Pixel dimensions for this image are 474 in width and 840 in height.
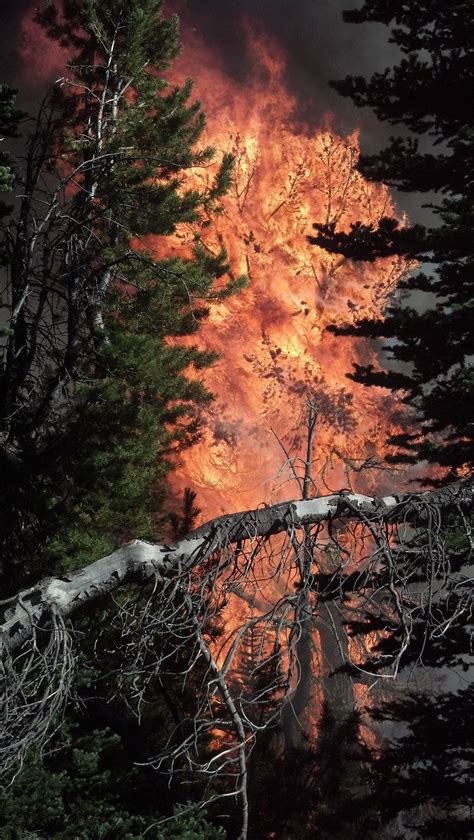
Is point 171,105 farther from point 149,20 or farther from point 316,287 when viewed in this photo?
point 316,287

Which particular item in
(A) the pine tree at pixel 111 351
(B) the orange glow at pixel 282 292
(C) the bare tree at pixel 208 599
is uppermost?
(B) the orange glow at pixel 282 292

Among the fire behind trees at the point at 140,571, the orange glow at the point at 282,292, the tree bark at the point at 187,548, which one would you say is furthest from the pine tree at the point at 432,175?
the orange glow at the point at 282,292

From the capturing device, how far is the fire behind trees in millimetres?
3139

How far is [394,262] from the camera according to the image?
34.6 m

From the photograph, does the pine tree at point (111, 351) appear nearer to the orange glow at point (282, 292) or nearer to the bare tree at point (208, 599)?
the bare tree at point (208, 599)

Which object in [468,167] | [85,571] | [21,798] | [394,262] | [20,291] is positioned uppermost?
[394,262]

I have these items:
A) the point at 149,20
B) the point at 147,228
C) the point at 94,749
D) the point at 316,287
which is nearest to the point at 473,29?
the point at 147,228

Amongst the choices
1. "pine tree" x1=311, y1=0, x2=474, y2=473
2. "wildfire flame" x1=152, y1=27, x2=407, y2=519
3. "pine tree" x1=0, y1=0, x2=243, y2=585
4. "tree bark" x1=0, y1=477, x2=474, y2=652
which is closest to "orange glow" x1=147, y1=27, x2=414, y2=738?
"wildfire flame" x1=152, y1=27, x2=407, y2=519

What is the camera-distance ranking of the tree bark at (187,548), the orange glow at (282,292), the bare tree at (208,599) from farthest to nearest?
the orange glow at (282,292)
the tree bark at (187,548)
the bare tree at (208,599)

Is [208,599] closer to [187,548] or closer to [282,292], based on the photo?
[187,548]

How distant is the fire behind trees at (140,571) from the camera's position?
3.14m

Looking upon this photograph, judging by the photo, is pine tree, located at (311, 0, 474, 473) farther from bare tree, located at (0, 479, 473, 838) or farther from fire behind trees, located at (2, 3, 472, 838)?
bare tree, located at (0, 479, 473, 838)

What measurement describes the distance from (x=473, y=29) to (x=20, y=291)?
6967 mm

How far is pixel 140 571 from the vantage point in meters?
3.36
